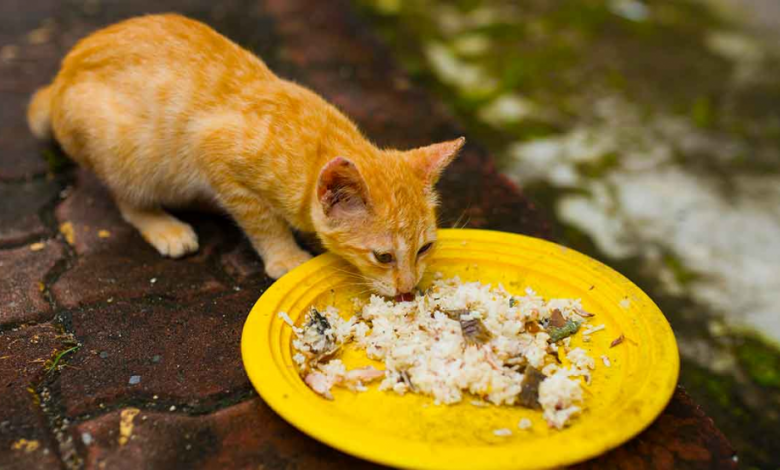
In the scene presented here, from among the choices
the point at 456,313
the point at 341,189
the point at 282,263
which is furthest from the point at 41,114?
the point at 456,313

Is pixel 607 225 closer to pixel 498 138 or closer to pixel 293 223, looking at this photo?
pixel 498 138

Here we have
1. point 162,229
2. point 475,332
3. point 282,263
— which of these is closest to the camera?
point 475,332

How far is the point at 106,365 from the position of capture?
2.48m

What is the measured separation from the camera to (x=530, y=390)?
2.25 metres

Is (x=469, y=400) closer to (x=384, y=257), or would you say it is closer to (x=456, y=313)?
(x=456, y=313)

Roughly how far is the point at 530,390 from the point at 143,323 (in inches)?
56.9

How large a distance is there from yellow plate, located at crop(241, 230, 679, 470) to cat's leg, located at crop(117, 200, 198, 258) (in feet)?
2.34

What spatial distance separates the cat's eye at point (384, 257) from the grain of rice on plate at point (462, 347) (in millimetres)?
143

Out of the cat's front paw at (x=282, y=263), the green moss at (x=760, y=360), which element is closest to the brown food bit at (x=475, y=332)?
the cat's front paw at (x=282, y=263)

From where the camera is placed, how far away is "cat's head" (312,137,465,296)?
2572mm

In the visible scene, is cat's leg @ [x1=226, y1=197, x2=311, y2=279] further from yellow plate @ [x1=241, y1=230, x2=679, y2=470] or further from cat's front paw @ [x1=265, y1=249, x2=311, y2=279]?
yellow plate @ [x1=241, y1=230, x2=679, y2=470]

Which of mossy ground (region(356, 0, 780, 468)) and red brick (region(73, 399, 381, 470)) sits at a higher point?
red brick (region(73, 399, 381, 470))

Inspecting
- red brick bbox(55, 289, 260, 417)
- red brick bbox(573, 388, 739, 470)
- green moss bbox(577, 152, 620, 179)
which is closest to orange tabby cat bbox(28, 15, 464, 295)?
red brick bbox(55, 289, 260, 417)

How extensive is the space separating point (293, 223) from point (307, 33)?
2.86m
